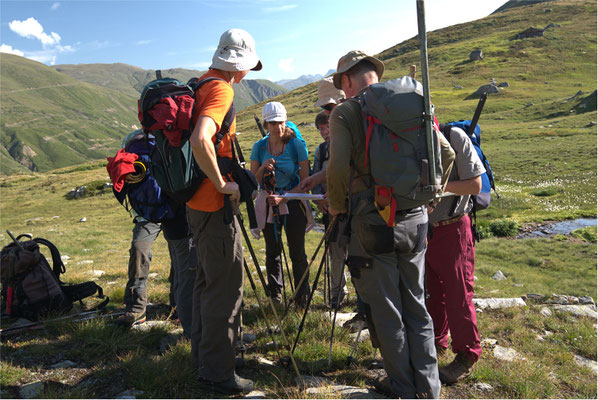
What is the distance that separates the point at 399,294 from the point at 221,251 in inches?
71.2

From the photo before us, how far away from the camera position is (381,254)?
3.36 metres

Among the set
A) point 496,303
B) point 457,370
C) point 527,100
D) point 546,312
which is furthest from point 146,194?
point 527,100

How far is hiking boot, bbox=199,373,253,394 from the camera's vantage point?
3.73m

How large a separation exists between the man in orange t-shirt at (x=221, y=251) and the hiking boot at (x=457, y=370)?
7.18 ft

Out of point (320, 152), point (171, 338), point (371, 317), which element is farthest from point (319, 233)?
point (371, 317)

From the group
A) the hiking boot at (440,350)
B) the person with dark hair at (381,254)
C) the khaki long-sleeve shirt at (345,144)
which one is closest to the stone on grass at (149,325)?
the person with dark hair at (381,254)

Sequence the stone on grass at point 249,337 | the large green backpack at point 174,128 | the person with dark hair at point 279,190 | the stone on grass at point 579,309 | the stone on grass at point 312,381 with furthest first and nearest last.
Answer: the stone on grass at point 579,309 < the person with dark hair at point 279,190 < the stone on grass at point 249,337 < the stone on grass at point 312,381 < the large green backpack at point 174,128

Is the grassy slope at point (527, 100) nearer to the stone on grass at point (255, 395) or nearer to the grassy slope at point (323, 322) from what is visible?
the grassy slope at point (323, 322)

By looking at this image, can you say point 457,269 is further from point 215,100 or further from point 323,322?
point 215,100

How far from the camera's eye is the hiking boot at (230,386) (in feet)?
12.2

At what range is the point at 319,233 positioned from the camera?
1797 centimetres

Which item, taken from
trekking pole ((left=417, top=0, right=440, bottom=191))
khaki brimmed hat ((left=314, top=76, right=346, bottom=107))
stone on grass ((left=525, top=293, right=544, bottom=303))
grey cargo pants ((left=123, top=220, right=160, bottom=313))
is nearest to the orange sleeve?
trekking pole ((left=417, top=0, right=440, bottom=191))

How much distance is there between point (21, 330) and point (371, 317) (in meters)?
4.97

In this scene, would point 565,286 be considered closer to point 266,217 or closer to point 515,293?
point 515,293
